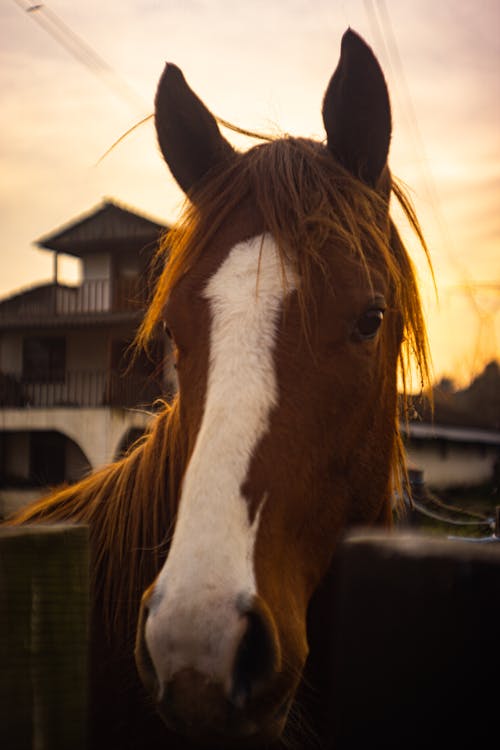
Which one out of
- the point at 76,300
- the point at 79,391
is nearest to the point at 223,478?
the point at 79,391

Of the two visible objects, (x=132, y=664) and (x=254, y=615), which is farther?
(x=132, y=664)

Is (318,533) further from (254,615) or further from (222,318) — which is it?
(222,318)

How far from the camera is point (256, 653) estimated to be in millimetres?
1214

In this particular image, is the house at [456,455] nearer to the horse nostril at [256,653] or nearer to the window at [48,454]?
the window at [48,454]

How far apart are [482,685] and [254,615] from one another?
0.57 meters

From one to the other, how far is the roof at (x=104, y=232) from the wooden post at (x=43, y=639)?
20880 mm

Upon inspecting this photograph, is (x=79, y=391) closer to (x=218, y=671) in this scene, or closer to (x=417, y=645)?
(x=218, y=671)

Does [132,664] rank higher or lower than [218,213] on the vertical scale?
lower

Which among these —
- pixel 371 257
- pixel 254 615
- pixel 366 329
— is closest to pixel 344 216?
pixel 371 257

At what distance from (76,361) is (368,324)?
75.5ft

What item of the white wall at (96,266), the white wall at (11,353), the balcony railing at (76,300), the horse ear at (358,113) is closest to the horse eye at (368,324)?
the horse ear at (358,113)

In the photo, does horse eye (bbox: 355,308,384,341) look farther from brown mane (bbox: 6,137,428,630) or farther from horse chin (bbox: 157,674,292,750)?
horse chin (bbox: 157,674,292,750)

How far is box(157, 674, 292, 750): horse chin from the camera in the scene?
112 centimetres

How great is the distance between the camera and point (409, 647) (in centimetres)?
71
